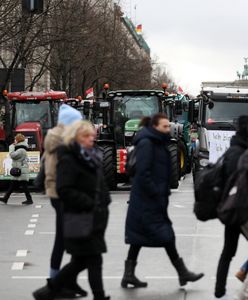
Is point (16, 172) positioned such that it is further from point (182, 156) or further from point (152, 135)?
point (182, 156)

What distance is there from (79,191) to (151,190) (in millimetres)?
1447

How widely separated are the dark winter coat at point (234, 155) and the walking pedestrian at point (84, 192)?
3.94 ft

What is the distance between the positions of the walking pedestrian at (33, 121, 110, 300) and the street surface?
1.31 meters

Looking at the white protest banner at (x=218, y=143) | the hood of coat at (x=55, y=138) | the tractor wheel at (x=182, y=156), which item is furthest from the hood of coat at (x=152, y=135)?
the tractor wheel at (x=182, y=156)

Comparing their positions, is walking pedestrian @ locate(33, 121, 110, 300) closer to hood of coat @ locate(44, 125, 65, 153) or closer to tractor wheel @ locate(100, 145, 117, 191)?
hood of coat @ locate(44, 125, 65, 153)

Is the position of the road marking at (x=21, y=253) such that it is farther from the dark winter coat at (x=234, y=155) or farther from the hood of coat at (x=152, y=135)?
the dark winter coat at (x=234, y=155)

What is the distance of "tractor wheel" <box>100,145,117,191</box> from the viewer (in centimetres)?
2123

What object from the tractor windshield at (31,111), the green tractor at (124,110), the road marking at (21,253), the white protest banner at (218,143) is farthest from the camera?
the tractor windshield at (31,111)

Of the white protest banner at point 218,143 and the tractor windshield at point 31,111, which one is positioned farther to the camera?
the tractor windshield at point 31,111

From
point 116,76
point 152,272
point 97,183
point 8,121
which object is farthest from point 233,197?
point 116,76

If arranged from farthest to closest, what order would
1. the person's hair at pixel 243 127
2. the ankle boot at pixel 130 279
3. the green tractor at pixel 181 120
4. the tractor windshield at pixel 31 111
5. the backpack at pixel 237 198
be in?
the tractor windshield at pixel 31 111 < the green tractor at pixel 181 120 < the ankle boot at pixel 130 279 < the person's hair at pixel 243 127 < the backpack at pixel 237 198

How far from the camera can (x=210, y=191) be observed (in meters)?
7.73

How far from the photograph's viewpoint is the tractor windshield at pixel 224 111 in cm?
2259

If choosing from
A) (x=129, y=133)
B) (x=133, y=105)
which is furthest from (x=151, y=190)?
(x=133, y=105)
